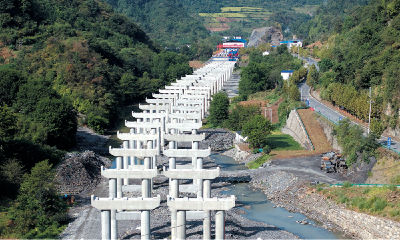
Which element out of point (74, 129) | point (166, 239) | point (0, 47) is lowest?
point (166, 239)

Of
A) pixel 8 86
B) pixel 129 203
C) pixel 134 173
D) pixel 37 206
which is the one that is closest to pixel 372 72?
pixel 134 173

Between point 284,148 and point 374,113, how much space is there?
9.77 metres

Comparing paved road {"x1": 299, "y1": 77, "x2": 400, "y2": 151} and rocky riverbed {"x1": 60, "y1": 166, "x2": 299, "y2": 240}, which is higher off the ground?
paved road {"x1": 299, "y1": 77, "x2": 400, "y2": 151}

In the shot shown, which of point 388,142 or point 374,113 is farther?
point 374,113

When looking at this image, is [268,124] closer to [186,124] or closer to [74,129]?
[186,124]

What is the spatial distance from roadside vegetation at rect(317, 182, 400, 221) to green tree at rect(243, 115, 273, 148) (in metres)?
14.6

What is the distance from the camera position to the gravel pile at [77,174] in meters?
41.6

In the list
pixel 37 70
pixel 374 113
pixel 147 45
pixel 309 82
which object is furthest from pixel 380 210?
pixel 147 45

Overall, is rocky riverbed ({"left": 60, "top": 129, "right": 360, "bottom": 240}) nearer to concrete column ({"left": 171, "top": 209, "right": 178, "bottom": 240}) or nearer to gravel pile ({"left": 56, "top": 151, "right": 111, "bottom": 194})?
gravel pile ({"left": 56, "top": 151, "right": 111, "bottom": 194})

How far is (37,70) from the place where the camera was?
7938 cm

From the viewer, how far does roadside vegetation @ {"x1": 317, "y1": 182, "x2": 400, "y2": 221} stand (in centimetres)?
3064

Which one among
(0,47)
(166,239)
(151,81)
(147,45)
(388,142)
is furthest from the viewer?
(147,45)

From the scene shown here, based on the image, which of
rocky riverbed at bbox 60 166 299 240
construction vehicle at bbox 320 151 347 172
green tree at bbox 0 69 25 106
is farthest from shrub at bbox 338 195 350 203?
green tree at bbox 0 69 25 106

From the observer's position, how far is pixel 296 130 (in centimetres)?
5494
